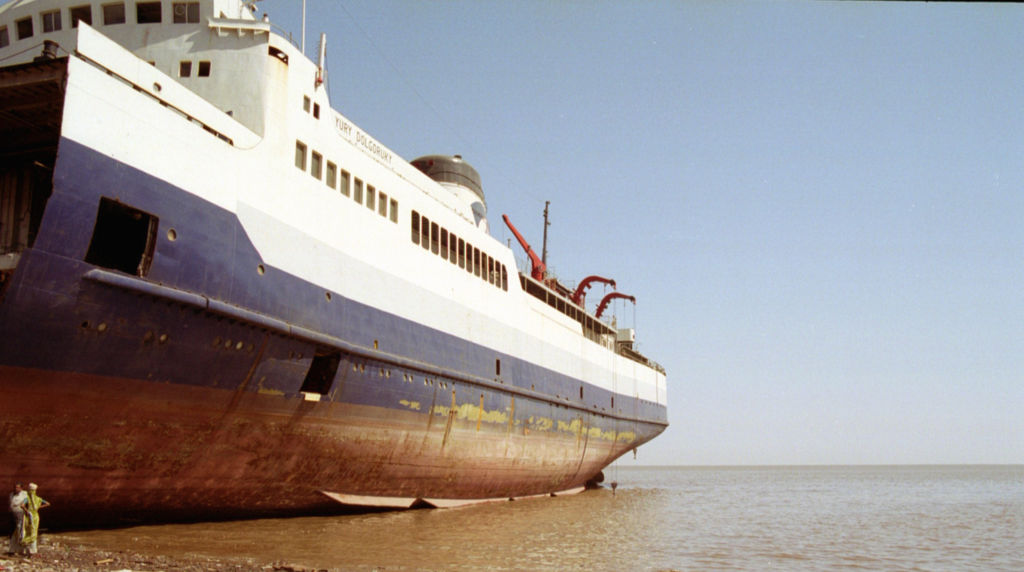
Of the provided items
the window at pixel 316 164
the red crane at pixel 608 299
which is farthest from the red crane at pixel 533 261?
the window at pixel 316 164

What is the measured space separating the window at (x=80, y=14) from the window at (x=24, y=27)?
744mm

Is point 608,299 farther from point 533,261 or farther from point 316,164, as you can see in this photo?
point 316,164

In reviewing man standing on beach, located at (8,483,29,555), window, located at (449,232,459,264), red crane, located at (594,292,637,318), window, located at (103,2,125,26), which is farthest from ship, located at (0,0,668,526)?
red crane, located at (594,292,637,318)

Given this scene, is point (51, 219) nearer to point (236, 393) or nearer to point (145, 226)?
point (145, 226)

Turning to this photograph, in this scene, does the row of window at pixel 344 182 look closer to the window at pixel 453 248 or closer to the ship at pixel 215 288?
the ship at pixel 215 288

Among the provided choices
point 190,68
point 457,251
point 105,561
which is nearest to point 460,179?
point 457,251

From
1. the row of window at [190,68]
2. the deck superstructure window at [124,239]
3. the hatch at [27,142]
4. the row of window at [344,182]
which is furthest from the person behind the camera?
the row of window at [344,182]

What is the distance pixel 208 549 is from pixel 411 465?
639 cm

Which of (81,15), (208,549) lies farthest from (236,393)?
(81,15)

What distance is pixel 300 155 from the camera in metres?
13.5

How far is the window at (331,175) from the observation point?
14.2 meters

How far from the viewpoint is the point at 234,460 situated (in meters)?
11.9

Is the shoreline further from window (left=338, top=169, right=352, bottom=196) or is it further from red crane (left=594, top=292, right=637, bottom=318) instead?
red crane (left=594, top=292, right=637, bottom=318)

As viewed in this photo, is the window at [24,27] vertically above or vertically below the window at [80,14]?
below
